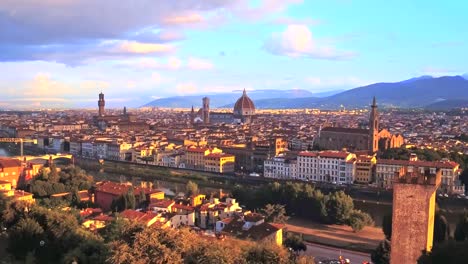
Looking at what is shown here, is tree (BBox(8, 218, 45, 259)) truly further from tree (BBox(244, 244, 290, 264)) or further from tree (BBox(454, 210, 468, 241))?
tree (BBox(454, 210, 468, 241))

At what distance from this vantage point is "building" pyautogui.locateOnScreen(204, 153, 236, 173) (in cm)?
3572

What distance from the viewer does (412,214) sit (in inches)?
426

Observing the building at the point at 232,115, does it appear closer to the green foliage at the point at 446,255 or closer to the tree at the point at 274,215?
the tree at the point at 274,215

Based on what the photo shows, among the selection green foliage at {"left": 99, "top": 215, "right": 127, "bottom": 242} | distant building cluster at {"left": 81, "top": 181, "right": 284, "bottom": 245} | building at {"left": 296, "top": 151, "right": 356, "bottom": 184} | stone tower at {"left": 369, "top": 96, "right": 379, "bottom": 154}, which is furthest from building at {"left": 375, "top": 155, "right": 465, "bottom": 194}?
green foliage at {"left": 99, "top": 215, "right": 127, "bottom": 242}

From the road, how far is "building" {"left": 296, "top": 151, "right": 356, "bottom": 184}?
1360 centimetres

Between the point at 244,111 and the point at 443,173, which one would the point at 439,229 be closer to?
the point at 443,173

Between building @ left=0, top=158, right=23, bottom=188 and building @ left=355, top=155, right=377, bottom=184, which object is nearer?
building @ left=0, top=158, right=23, bottom=188

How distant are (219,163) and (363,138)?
1158 centimetres

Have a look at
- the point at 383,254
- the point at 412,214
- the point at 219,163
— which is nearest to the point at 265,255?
the point at 412,214

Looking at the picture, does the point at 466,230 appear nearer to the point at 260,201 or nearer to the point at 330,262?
the point at 330,262

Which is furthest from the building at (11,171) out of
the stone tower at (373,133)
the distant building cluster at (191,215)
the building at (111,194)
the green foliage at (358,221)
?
the stone tower at (373,133)

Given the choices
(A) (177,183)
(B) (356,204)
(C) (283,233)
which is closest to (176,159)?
(A) (177,183)

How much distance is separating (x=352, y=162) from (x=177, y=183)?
10.4m

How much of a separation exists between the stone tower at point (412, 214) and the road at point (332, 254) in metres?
4.96
